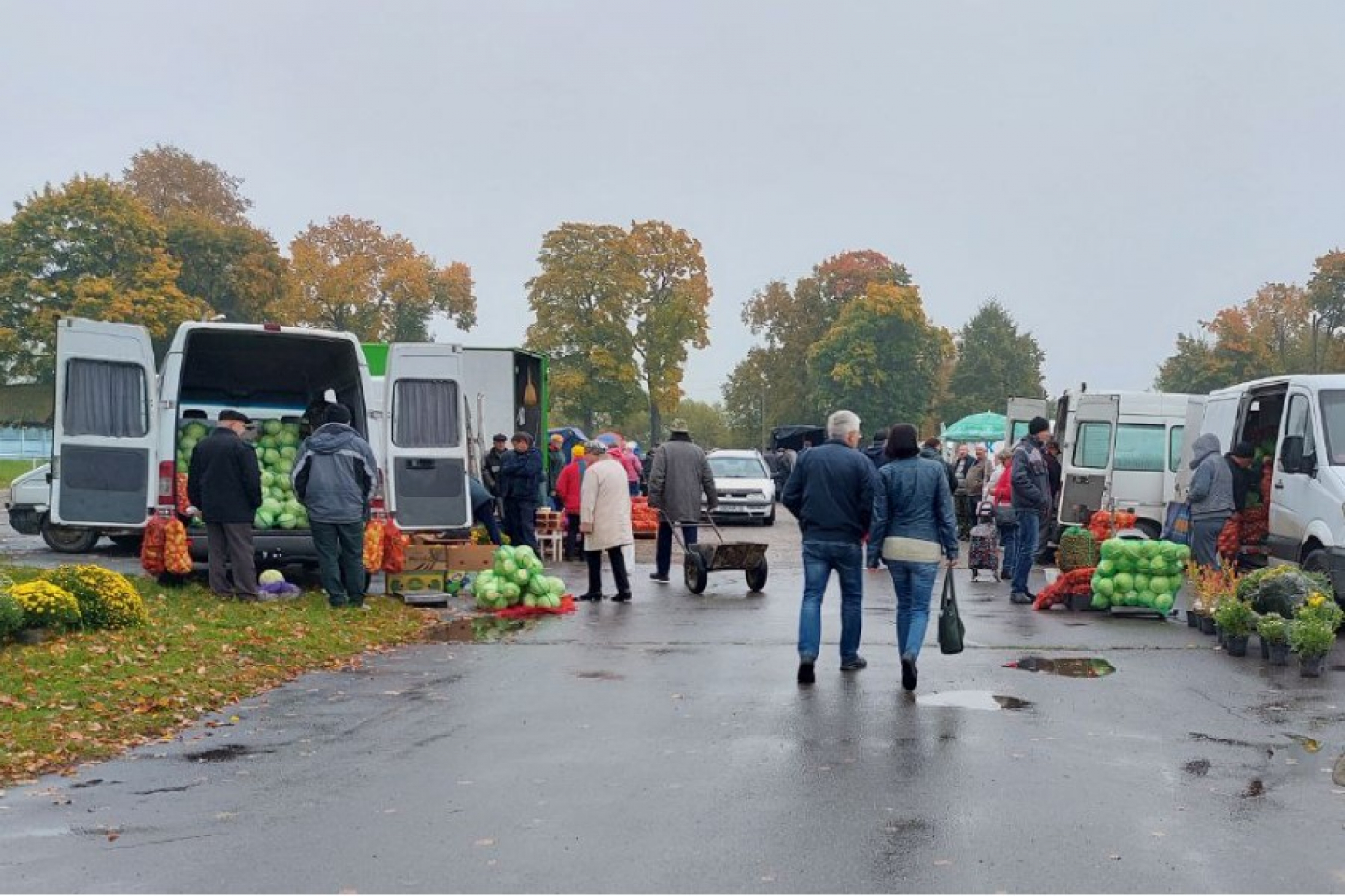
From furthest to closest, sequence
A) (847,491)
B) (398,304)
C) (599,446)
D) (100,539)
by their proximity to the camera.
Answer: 1. (398,304)
2. (100,539)
3. (599,446)
4. (847,491)

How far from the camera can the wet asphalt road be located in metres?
5.65

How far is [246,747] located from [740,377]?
290ft

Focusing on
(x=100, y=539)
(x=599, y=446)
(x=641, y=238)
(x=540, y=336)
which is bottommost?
(x=100, y=539)

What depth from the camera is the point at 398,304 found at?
82.4 m

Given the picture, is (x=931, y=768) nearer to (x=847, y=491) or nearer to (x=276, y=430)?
(x=847, y=491)

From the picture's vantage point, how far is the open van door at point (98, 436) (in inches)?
565

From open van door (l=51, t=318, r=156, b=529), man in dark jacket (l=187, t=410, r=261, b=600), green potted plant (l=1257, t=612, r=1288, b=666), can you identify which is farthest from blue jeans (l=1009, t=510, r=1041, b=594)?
open van door (l=51, t=318, r=156, b=529)

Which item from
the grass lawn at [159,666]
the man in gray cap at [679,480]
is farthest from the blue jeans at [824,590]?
the man in gray cap at [679,480]

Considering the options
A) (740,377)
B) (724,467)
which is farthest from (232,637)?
(740,377)

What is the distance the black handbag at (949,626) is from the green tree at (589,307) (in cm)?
6180

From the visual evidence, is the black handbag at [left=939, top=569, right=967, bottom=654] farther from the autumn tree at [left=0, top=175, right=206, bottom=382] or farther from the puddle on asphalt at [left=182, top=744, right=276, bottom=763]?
the autumn tree at [left=0, top=175, right=206, bottom=382]

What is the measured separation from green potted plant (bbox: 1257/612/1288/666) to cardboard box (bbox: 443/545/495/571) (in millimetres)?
7618

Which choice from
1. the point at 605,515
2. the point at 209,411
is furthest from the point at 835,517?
the point at 209,411

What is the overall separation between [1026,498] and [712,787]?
31.6ft
